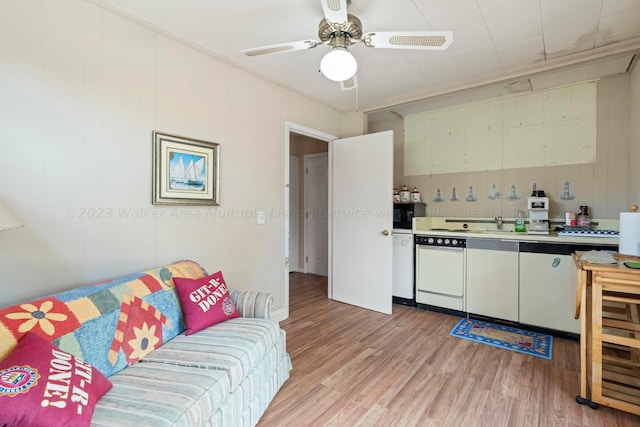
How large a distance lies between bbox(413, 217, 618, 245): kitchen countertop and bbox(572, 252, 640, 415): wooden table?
→ 760mm

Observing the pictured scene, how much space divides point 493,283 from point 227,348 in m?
2.75

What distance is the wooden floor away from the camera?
5.78 ft

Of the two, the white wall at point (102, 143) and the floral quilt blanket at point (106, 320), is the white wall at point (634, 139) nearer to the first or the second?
the white wall at point (102, 143)

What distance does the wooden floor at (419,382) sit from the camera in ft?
5.78

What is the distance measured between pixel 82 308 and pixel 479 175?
4015 mm

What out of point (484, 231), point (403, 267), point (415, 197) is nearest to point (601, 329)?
point (484, 231)

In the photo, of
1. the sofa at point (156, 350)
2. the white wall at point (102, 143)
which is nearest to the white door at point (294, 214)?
the white wall at point (102, 143)

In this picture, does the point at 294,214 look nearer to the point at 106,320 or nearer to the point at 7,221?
the point at 106,320

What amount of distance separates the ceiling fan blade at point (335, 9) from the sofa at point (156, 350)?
71.4 inches

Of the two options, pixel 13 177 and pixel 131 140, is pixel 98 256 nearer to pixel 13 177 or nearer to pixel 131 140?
pixel 13 177

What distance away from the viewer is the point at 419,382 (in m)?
2.13

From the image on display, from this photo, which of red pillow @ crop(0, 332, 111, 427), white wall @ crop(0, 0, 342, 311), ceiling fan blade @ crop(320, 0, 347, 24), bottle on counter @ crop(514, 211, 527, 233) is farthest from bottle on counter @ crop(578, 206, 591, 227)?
red pillow @ crop(0, 332, 111, 427)

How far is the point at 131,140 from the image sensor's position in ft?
7.04

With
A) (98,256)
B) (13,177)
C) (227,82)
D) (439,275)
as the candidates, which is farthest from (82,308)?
(439,275)
